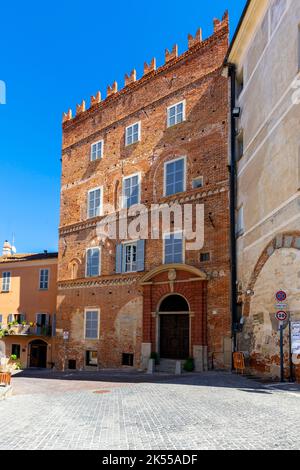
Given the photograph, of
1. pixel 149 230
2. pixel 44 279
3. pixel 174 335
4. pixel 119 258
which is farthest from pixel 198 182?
pixel 44 279

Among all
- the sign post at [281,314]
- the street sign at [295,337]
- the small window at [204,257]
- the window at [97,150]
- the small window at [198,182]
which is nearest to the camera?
the street sign at [295,337]

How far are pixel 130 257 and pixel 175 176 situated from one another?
486cm

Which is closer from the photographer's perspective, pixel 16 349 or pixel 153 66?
pixel 153 66

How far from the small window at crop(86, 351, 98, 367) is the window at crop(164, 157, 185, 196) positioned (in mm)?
9660

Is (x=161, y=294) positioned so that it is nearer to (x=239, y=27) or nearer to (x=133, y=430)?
(x=239, y=27)

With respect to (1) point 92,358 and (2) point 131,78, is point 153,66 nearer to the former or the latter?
(2) point 131,78

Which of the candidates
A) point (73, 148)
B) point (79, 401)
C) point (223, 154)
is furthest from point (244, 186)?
point (73, 148)

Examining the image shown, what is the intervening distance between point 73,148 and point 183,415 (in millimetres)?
22847

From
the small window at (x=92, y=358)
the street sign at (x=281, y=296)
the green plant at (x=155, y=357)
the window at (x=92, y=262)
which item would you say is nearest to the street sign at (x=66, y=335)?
the small window at (x=92, y=358)

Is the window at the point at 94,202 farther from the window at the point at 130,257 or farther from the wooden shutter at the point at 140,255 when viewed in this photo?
the wooden shutter at the point at 140,255

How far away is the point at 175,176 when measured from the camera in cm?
2222

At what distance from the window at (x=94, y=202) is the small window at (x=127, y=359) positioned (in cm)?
810

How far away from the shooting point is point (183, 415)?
9.20m

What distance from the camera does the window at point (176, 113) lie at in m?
22.5
